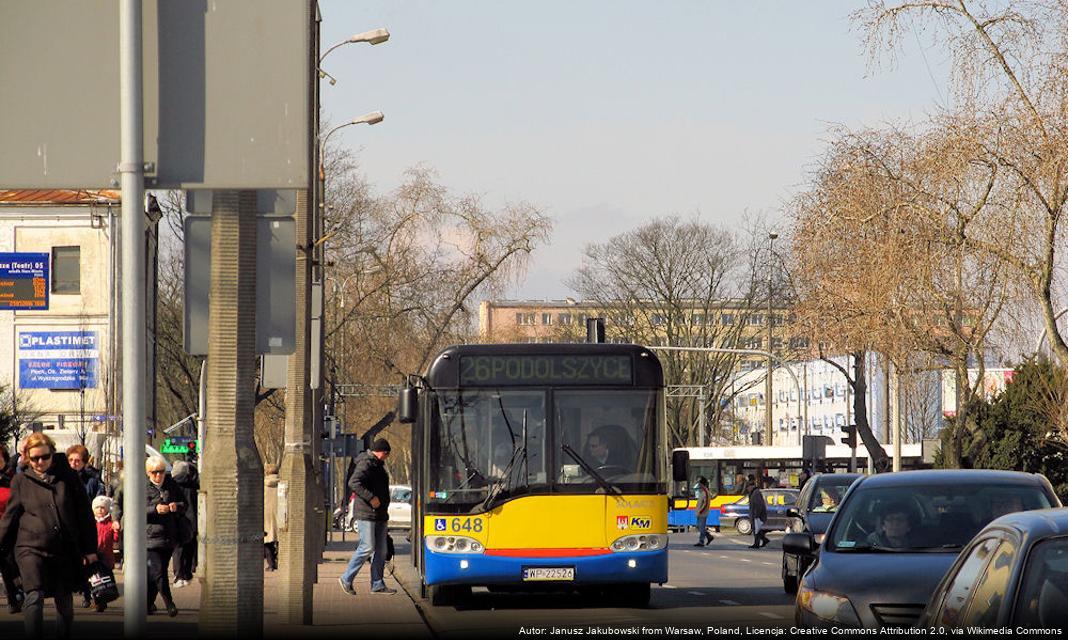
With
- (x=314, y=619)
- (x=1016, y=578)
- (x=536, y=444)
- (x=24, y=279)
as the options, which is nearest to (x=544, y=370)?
(x=536, y=444)

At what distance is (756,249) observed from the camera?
72.1 meters

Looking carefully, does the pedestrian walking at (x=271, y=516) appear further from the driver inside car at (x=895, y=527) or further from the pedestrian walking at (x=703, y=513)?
the driver inside car at (x=895, y=527)

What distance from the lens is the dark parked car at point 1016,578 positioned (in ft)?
22.8

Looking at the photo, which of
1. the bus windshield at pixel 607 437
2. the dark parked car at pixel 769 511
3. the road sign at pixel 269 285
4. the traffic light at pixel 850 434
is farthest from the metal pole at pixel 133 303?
the dark parked car at pixel 769 511

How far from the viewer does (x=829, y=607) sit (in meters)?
11.7

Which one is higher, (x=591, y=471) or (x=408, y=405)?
(x=408, y=405)

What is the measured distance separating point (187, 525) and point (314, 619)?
310 centimetres

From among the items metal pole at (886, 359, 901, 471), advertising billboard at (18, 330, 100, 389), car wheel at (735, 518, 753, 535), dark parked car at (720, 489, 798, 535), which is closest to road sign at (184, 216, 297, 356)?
metal pole at (886, 359, 901, 471)

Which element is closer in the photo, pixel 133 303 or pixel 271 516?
pixel 133 303

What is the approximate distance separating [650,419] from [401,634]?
179 inches

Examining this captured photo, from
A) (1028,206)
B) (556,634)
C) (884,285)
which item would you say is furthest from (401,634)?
(884,285)

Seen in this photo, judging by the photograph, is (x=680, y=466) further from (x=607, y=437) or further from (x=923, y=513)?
(x=923, y=513)

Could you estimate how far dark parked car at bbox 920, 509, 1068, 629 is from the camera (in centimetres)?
696

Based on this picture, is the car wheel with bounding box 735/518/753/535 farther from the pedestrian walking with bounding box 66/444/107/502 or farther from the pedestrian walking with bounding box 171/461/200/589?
the pedestrian walking with bounding box 171/461/200/589
